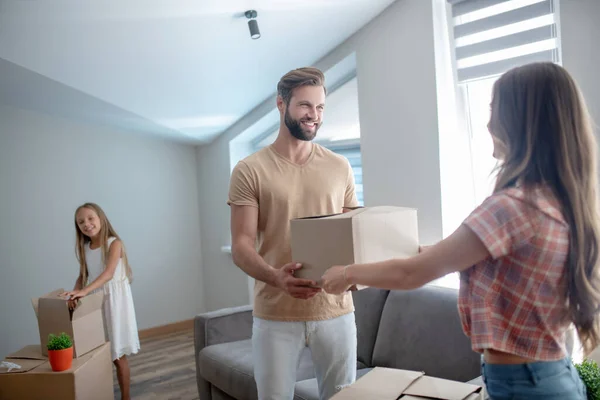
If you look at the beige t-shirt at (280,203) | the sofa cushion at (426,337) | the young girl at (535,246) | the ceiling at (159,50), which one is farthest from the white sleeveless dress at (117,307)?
the young girl at (535,246)

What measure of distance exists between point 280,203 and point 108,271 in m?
1.75

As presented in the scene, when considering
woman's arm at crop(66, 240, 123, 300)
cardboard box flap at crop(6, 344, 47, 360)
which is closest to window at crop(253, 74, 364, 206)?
woman's arm at crop(66, 240, 123, 300)

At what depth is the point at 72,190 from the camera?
435 centimetres

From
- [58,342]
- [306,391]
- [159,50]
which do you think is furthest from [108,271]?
[306,391]

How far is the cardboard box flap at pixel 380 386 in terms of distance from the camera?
1.13 meters

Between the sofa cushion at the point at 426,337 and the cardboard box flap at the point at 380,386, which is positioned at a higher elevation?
the cardboard box flap at the point at 380,386

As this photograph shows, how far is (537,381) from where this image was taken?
→ 0.98 m

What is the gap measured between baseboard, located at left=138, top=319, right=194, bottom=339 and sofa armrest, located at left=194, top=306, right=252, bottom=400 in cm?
189

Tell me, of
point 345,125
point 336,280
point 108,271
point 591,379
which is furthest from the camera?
point 345,125

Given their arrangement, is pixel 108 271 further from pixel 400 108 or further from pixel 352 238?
pixel 352 238

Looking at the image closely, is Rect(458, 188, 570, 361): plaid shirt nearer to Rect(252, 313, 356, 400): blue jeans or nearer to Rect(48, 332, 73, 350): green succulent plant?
Rect(252, 313, 356, 400): blue jeans

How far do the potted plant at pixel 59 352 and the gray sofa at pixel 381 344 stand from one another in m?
0.70

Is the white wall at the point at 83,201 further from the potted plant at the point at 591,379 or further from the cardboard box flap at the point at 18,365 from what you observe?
Result: the potted plant at the point at 591,379

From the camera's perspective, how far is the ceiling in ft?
8.15
